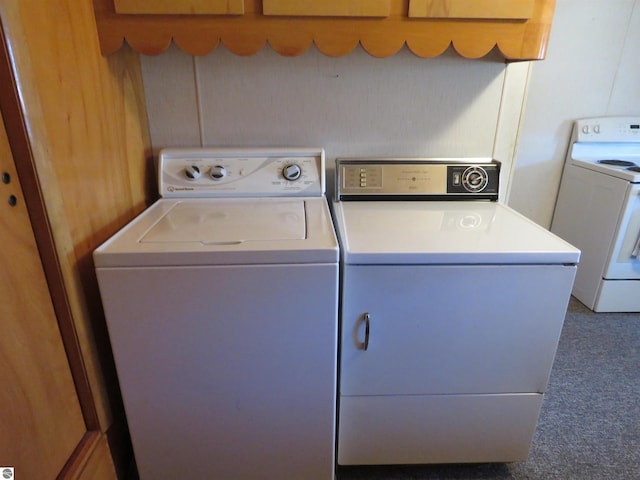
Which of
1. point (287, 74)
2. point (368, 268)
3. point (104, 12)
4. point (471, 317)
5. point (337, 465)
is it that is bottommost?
point (337, 465)

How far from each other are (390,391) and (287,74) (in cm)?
119

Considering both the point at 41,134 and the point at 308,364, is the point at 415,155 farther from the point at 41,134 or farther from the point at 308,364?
the point at 41,134

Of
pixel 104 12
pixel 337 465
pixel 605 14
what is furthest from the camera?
pixel 605 14

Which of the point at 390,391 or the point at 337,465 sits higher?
the point at 390,391

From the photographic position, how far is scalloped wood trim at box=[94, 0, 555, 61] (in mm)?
1191

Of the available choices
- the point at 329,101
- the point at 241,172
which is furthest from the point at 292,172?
the point at 329,101

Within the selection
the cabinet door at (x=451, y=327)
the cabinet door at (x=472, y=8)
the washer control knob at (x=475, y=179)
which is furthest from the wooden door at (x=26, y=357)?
the washer control knob at (x=475, y=179)

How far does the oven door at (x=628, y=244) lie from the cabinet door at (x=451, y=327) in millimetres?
1451

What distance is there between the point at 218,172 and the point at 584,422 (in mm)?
1763

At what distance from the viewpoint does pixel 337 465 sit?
4.61 ft

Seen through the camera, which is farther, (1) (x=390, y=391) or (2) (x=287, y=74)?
(2) (x=287, y=74)

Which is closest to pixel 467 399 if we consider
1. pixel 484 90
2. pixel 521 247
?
pixel 521 247

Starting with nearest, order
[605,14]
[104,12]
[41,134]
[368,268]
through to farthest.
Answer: [41,134] < [368,268] < [104,12] < [605,14]

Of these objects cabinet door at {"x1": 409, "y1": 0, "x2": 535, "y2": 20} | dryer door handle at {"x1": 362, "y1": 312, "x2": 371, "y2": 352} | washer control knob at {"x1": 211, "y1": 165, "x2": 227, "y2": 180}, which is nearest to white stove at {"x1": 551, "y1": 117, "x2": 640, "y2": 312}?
cabinet door at {"x1": 409, "y1": 0, "x2": 535, "y2": 20}
